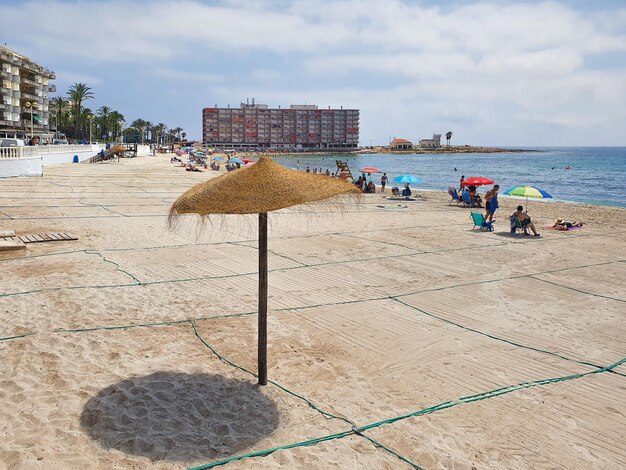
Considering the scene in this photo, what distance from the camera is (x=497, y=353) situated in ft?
20.2

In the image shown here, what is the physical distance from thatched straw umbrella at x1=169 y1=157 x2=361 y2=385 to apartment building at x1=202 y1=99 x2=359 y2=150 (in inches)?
7012

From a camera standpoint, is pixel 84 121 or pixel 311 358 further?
pixel 84 121

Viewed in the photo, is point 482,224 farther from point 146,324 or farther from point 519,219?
point 146,324

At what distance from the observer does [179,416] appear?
452cm

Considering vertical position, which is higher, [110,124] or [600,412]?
[110,124]

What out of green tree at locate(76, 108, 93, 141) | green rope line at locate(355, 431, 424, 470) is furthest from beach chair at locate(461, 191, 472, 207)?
green tree at locate(76, 108, 93, 141)

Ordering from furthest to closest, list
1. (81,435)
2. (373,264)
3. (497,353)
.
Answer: (373,264) < (497,353) < (81,435)

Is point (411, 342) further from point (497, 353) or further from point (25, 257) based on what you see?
point (25, 257)

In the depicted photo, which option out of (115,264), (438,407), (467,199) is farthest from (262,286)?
(467,199)

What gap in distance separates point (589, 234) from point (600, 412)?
41.7 feet

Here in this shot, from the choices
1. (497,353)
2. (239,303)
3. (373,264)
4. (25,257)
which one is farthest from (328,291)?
(25,257)

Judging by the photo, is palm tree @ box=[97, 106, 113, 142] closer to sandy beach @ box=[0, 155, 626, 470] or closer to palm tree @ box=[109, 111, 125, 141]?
palm tree @ box=[109, 111, 125, 141]

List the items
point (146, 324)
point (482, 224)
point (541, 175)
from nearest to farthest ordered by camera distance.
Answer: point (146, 324), point (482, 224), point (541, 175)

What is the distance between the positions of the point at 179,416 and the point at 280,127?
186 m
